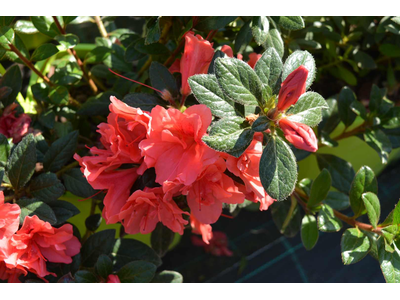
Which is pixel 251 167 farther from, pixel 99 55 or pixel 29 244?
pixel 99 55

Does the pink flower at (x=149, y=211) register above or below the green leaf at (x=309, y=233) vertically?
above

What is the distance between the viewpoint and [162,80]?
85cm

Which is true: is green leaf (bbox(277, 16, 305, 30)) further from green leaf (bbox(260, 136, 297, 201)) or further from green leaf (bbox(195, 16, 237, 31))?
green leaf (bbox(260, 136, 297, 201))

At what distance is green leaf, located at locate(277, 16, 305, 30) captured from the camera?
86cm

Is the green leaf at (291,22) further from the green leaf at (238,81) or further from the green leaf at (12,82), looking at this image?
the green leaf at (12,82)

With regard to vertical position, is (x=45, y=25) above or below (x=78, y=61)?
above

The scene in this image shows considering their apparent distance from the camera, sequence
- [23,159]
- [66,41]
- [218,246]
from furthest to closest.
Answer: [218,246] → [66,41] → [23,159]

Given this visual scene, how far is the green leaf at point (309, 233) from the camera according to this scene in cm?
99

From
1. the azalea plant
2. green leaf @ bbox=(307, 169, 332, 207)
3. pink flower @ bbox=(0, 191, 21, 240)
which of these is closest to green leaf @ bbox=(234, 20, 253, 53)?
the azalea plant

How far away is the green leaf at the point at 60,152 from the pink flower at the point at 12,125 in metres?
0.11

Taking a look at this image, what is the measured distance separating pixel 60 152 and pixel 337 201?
29.6 inches

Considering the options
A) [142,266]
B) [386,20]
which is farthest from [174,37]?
[386,20]

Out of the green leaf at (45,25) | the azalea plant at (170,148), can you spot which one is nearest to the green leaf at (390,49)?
the azalea plant at (170,148)

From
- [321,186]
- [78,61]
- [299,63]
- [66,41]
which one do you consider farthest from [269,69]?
[78,61]
